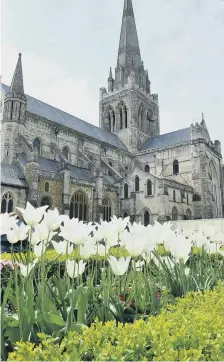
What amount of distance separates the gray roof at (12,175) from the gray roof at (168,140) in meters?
22.2

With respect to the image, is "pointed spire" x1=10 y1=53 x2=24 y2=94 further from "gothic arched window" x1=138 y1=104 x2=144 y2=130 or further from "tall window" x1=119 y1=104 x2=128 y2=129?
"gothic arched window" x1=138 y1=104 x2=144 y2=130

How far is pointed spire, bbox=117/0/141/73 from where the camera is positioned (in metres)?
46.8

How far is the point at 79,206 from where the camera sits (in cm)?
2655

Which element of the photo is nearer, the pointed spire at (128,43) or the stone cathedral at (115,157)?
the stone cathedral at (115,157)

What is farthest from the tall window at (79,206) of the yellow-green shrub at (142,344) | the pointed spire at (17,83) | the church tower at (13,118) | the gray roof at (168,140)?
the yellow-green shrub at (142,344)

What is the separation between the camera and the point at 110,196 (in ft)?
97.9

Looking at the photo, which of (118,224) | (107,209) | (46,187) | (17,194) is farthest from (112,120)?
(118,224)

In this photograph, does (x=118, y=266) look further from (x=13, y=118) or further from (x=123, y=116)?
(x=123, y=116)

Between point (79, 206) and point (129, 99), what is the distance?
75.7 ft

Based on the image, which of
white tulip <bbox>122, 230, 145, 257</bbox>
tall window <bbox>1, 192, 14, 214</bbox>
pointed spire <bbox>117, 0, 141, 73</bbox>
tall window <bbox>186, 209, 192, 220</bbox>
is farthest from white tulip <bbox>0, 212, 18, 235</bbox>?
pointed spire <bbox>117, 0, 141, 73</bbox>

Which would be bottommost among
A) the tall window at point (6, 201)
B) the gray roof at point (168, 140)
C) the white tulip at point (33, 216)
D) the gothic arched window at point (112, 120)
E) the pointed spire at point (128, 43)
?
the white tulip at point (33, 216)

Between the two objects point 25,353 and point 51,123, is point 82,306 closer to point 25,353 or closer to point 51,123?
point 25,353

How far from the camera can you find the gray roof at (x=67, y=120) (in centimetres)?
3150

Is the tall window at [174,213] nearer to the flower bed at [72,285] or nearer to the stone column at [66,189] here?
the stone column at [66,189]
